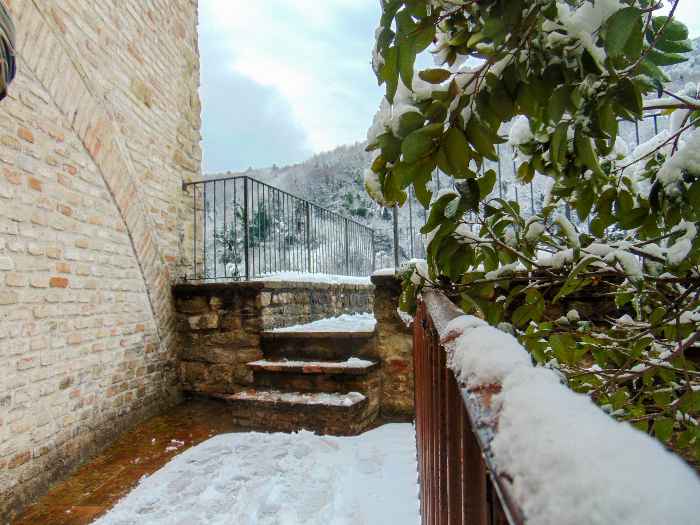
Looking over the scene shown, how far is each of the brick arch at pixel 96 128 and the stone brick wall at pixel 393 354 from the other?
6.89 ft

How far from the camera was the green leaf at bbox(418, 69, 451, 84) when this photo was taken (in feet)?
2.26

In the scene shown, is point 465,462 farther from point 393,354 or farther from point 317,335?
point 317,335

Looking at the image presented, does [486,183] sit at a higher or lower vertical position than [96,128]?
lower

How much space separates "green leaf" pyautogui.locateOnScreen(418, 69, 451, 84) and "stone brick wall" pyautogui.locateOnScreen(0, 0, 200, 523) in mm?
2632

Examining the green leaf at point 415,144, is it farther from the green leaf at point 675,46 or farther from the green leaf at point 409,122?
the green leaf at point 675,46

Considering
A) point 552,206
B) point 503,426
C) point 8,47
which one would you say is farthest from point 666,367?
point 8,47

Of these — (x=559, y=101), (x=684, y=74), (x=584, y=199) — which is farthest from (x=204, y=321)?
(x=684, y=74)

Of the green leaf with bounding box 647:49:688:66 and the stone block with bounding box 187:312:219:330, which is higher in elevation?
the green leaf with bounding box 647:49:688:66

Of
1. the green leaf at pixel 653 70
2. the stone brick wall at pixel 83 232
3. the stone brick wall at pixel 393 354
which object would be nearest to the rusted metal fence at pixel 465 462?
the green leaf at pixel 653 70

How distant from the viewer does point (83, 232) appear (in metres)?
2.98

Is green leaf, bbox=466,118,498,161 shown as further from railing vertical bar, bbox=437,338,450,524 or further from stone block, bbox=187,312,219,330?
stone block, bbox=187,312,219,330

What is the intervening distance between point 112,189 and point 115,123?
57 cm

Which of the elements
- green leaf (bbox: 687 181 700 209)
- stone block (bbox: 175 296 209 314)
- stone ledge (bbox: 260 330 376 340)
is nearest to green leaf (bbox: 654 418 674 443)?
green leaf (bbox: 687 181 700 209)

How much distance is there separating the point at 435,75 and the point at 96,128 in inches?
130
